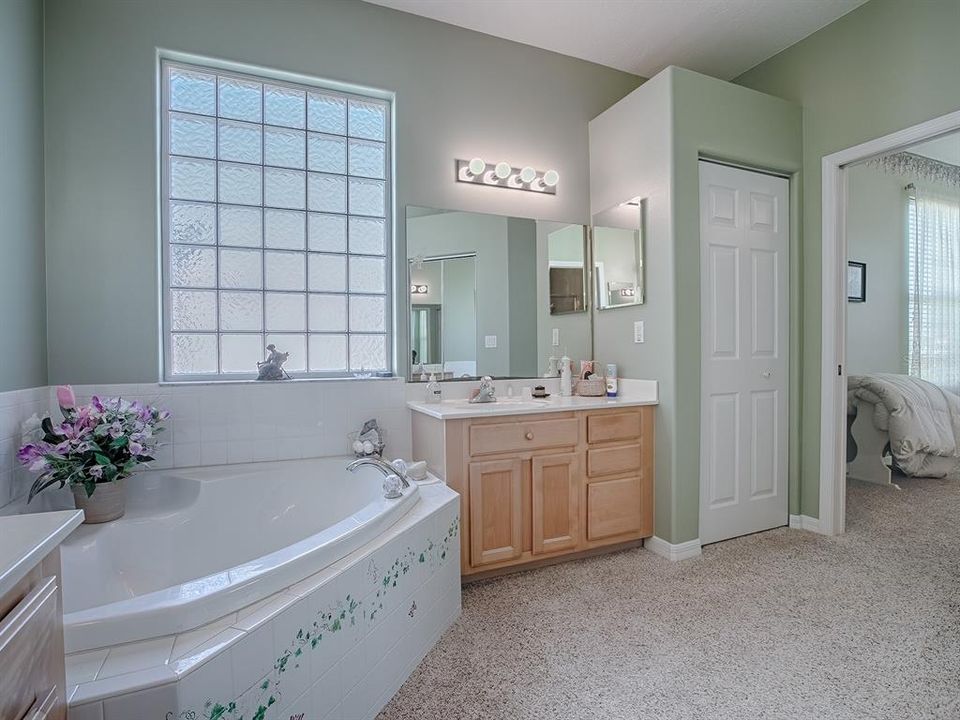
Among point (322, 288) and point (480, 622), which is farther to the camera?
point (322, 288)

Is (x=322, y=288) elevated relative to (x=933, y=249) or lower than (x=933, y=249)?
lower

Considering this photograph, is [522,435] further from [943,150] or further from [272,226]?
[943,150]

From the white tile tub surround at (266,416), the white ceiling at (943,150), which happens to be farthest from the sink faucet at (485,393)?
the white ceiling at (943,150)

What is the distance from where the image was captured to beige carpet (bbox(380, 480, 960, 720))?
1.46 metres

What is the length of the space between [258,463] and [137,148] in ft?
4.97

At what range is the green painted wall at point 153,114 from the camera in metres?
2.06

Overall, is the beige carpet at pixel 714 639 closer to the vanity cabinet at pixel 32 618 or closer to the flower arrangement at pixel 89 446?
the vanity cabinet at pixel 32 618

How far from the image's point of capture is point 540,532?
230 centimetres

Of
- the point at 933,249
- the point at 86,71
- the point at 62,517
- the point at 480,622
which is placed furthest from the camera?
the point at 933,249

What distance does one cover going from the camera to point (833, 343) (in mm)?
2713

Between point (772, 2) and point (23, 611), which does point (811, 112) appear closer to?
point (772, 2)

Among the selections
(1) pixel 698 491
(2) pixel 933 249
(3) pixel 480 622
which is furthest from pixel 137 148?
(2) pixel 933 249

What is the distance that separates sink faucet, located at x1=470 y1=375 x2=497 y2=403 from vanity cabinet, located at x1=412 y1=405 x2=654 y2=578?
339mm

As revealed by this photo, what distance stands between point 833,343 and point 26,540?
3329 mm
